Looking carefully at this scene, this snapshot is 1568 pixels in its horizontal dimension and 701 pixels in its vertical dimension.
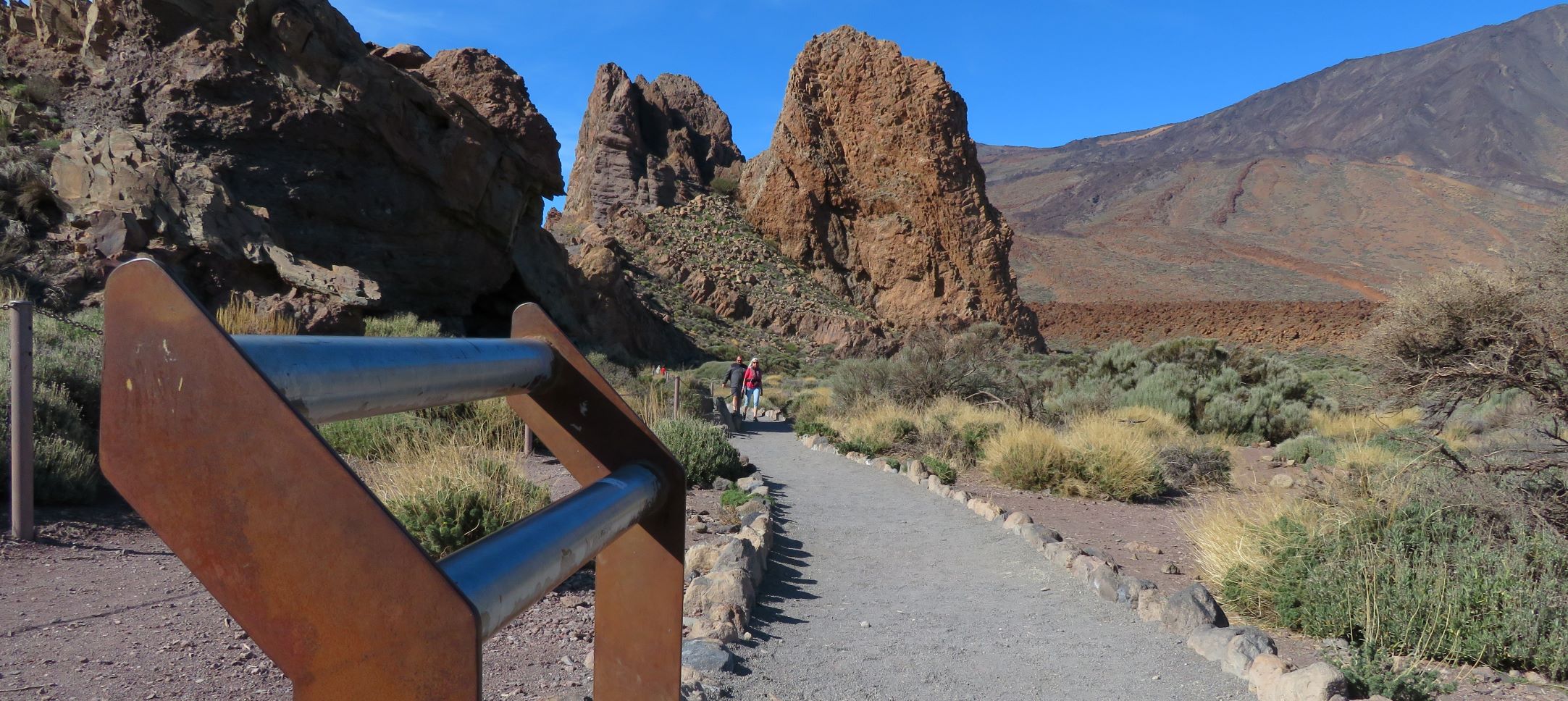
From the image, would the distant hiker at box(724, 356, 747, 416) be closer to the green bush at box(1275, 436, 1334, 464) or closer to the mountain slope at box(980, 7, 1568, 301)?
the green bush at box(1275, 436, 1334, 464)

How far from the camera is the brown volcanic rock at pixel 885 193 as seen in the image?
3862 cm

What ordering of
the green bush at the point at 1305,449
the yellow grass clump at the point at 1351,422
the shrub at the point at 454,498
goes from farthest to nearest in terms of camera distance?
1. the yellow grass clump at the point at 1351,422
2. the green bush at the point at 1305,449
3. the shrub at the point at 454,498

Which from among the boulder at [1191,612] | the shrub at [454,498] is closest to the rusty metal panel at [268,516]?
the shrub at [454,498]

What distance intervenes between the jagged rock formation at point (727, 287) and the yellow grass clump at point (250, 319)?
1692 centimetres

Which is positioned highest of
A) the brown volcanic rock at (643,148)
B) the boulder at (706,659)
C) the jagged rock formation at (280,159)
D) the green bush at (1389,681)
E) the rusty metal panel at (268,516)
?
the brown volcanic rock at (643,148)

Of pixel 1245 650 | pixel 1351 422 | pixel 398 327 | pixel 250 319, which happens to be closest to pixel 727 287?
pixel 398 327

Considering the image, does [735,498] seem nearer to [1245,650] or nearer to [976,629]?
[976,629]

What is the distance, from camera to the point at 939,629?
5.08m

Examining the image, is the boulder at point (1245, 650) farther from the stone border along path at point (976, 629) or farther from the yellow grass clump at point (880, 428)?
the yellow grass clump at point (880, 428)

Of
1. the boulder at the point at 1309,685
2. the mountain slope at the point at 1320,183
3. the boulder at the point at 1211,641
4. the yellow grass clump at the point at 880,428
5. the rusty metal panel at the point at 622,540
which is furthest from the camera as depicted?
the mountain slope at the point at 1320,183

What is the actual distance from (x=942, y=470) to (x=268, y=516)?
9.77 meters

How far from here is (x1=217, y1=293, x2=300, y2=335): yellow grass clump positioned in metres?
12.1

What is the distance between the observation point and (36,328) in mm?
8695

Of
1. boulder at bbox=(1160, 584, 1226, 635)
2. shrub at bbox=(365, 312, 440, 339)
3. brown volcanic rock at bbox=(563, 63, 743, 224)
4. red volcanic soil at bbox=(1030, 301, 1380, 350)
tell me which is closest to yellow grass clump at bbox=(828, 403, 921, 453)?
shrub at bbox=(365, 312, 440, 339)
